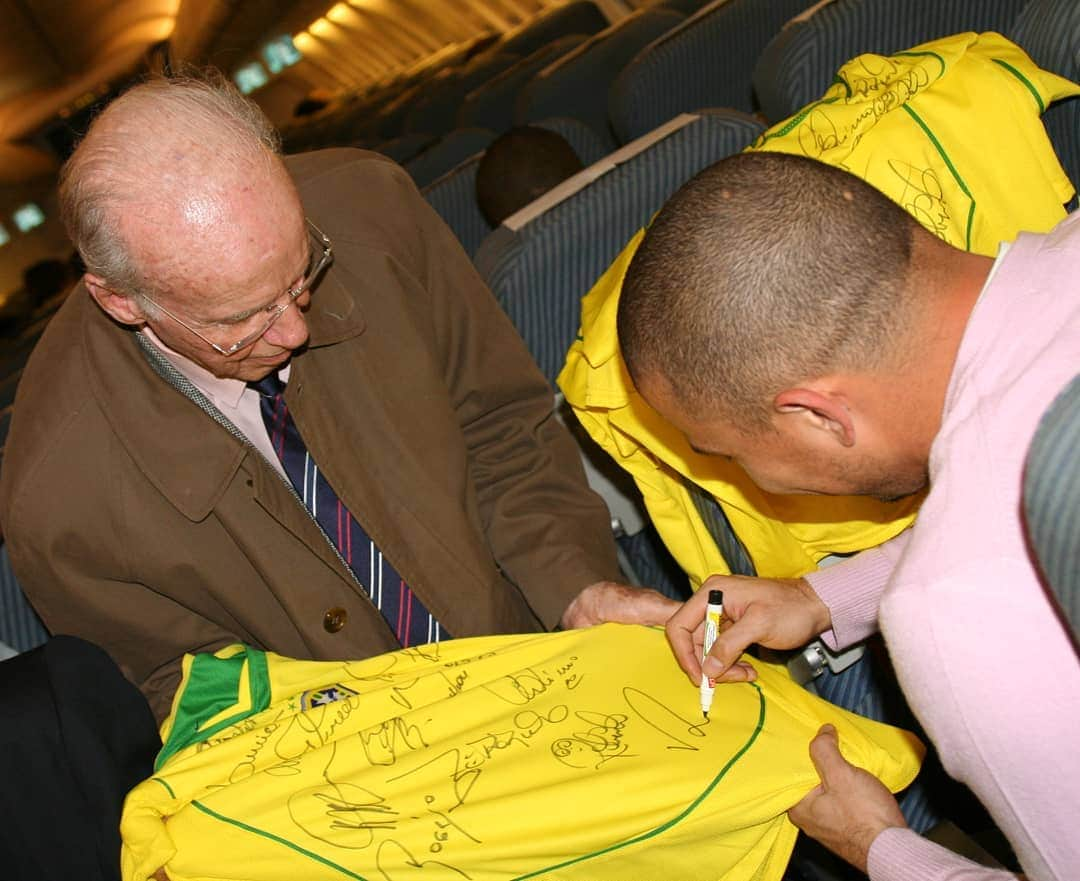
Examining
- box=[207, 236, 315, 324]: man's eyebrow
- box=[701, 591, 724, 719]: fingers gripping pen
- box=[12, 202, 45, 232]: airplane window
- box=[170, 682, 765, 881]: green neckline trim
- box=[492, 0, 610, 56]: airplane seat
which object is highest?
box=[492, 0, 610, 56]: airplane seat

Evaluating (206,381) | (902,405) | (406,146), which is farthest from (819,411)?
(406,146)

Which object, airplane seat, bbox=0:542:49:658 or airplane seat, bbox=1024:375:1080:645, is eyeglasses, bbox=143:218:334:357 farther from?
airplane seat, bbox=1024:375:1080:645

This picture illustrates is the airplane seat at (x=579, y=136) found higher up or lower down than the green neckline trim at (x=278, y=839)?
higher up

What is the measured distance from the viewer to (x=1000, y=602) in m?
0.80

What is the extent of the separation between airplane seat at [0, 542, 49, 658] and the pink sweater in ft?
4.60

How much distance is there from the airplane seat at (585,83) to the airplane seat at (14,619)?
2.62 metres

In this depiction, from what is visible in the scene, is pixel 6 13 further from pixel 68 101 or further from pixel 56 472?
pixel 56 472

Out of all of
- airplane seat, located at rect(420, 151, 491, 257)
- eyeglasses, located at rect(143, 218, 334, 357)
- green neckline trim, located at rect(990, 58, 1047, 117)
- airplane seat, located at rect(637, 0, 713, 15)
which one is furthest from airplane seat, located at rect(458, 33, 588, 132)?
eyeglasses, located at rect(143, 218, 334, 357)

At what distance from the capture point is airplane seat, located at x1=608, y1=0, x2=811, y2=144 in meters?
2.85

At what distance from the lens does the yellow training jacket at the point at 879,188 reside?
1.49m

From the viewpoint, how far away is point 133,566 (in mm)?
1489

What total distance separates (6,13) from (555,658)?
5.80 meters

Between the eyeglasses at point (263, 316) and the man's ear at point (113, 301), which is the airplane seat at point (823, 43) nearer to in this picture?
the eyeglasses at point (263, 316)

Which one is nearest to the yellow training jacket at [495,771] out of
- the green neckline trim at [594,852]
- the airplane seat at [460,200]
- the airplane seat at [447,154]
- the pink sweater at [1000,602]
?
the green neckline trim at [594,852]
